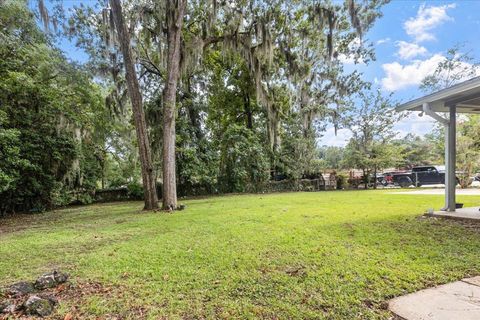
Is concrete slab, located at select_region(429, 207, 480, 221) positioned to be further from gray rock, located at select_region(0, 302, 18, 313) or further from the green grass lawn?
gray rock, located at select_region(0, 302, 18, 313)

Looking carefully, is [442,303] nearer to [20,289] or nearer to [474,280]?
[474,280]

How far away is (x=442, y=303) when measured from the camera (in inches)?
73.4

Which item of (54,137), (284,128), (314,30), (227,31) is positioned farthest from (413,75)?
(54,137)

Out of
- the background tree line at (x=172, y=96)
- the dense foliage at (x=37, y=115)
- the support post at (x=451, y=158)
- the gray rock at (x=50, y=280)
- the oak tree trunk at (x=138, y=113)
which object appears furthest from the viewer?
the background tree line at (x=172, y=96)

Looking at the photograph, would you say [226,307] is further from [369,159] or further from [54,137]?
[369,159]

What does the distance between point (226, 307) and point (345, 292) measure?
38.9 inches

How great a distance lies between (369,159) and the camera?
15055mm

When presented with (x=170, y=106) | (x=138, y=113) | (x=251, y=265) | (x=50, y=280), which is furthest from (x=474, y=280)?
(x=138, y=113)

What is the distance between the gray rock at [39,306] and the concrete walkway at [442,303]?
2.57m

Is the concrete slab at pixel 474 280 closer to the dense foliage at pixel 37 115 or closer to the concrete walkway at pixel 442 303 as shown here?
the concrete walkway at pixel 442 303

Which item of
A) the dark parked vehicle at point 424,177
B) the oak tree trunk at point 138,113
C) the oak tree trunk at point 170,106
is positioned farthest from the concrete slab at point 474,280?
the dark parked vehicle at point 424,177

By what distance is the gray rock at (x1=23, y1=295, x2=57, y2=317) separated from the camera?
185 cm

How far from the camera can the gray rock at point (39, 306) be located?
185cm

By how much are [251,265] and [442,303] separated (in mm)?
1606
